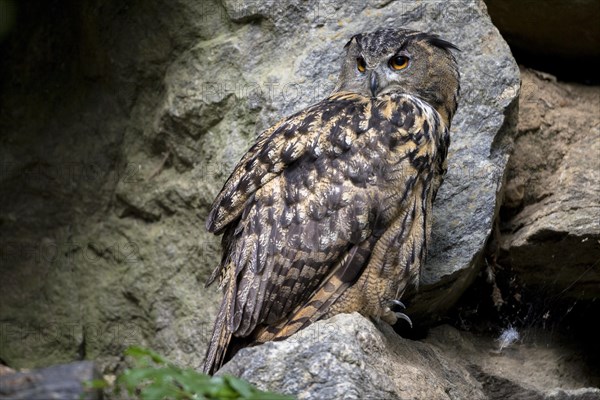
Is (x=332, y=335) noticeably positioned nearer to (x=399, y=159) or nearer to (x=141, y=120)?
(x=399, y=159)

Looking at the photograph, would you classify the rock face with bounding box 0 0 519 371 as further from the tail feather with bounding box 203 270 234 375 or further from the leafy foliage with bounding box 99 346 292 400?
the leafy foliage with bounding box 99 346 292 400

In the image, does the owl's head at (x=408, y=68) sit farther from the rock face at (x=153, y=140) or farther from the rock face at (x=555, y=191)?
the rock face at (x=555, y=191)

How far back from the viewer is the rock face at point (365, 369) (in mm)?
2939

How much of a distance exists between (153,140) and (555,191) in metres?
1.96

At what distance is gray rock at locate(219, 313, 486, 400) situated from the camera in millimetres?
2930

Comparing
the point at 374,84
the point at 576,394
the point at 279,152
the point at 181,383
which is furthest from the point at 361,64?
the point at 181,383

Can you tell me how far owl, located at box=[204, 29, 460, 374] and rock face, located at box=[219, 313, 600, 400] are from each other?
0.72 ft

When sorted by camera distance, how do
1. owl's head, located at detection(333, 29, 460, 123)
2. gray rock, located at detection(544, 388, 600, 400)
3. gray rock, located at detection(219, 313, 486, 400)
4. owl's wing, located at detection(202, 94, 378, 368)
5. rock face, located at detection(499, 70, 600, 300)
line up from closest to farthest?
1. gray rock, located at detection(219, 313, 486, 400)
2. owl's wing, located at detection(202, 94, 378, 368)
3. gray rock, located at detection(544, 388, 600, 400)
4. owl's head, located at detection(333, 29, 460, 123)
5. rock face, located at detection(499, 70, 600, 300)

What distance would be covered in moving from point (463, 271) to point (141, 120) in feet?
5.98

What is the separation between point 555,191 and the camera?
4.43 metres

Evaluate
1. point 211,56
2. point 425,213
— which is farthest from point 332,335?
point 211,56

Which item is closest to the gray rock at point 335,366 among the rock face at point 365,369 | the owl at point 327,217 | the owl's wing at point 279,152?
the rock face at point 365,369

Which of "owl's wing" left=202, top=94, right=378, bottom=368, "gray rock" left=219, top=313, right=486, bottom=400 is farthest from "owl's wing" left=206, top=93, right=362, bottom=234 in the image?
"gray rock" left=219, top=313, right=486, bottom=400

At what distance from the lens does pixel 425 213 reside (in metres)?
3.56
